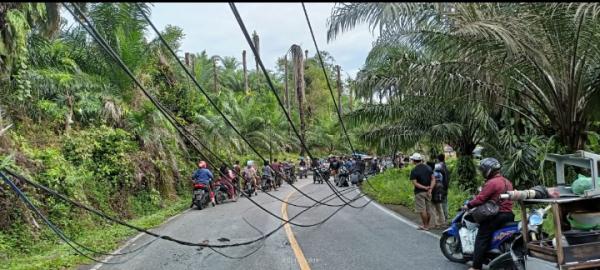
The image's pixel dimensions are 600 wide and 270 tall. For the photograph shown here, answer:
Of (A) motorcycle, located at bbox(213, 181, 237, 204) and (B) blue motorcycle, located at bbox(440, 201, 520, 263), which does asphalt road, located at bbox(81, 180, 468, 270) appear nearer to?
(B) blue motorcycle, located at bbox(440, 201, 520, 263)

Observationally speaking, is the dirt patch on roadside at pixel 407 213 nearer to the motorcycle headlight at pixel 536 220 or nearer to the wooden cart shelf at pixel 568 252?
the motorcycle headlight at pixel 536 220

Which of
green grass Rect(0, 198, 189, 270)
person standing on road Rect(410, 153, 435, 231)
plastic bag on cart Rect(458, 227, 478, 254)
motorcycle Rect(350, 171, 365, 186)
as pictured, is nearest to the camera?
plastic bag on cart Rect(458, 227, 478, 254)

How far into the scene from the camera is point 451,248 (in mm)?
7891

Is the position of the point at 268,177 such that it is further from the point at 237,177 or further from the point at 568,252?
the point at 568,252

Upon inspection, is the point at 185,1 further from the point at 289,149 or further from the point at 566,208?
the point at 289,149

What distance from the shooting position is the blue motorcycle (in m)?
6.57

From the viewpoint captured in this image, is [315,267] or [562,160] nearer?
[562,160]

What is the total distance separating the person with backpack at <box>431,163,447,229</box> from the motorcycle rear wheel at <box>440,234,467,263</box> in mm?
2879

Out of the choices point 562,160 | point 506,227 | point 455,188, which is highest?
point 562,160

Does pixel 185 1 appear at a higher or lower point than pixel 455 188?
higher

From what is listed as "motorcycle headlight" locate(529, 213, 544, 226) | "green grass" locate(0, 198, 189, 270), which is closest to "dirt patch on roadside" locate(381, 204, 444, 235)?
"motorcycle headlight" locate(529, 213, 544, 226)

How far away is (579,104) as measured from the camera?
34.1 feet

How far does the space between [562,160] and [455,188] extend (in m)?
11.9

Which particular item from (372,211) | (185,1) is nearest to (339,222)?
(372,211)
